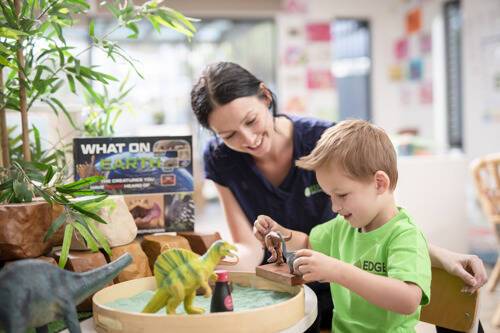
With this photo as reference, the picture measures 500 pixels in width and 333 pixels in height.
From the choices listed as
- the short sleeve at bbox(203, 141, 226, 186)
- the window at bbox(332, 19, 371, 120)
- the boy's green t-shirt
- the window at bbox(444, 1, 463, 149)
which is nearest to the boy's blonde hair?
the boy's green t-shirt

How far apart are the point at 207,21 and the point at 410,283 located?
6.03m

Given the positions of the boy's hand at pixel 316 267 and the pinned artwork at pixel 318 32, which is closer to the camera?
the boy's hand at pixel 316 267

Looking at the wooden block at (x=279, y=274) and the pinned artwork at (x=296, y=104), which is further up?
the pinned artwork at (x=296, y=104)

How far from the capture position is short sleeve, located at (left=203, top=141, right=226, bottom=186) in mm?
1833

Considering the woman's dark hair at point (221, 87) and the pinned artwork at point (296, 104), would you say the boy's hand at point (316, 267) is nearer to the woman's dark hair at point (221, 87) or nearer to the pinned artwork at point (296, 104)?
the woman's dark hair at point (221, 87)

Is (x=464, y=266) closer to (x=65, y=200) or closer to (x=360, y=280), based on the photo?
(x=360, y=280)

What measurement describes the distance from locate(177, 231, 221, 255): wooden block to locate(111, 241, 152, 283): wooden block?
155 millimetres

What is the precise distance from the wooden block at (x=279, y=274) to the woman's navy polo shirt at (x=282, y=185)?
557mm

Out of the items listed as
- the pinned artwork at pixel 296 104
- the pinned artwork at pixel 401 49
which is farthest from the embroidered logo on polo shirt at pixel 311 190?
the pinned artwork at pixel 401 49

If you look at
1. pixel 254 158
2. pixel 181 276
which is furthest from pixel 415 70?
pixel 181 276

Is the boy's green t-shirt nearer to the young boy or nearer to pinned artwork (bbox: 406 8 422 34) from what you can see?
the young boy

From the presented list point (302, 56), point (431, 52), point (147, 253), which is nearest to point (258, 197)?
point (147, 253)

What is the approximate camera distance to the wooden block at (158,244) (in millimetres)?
1398

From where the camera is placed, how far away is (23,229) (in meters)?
1.19
